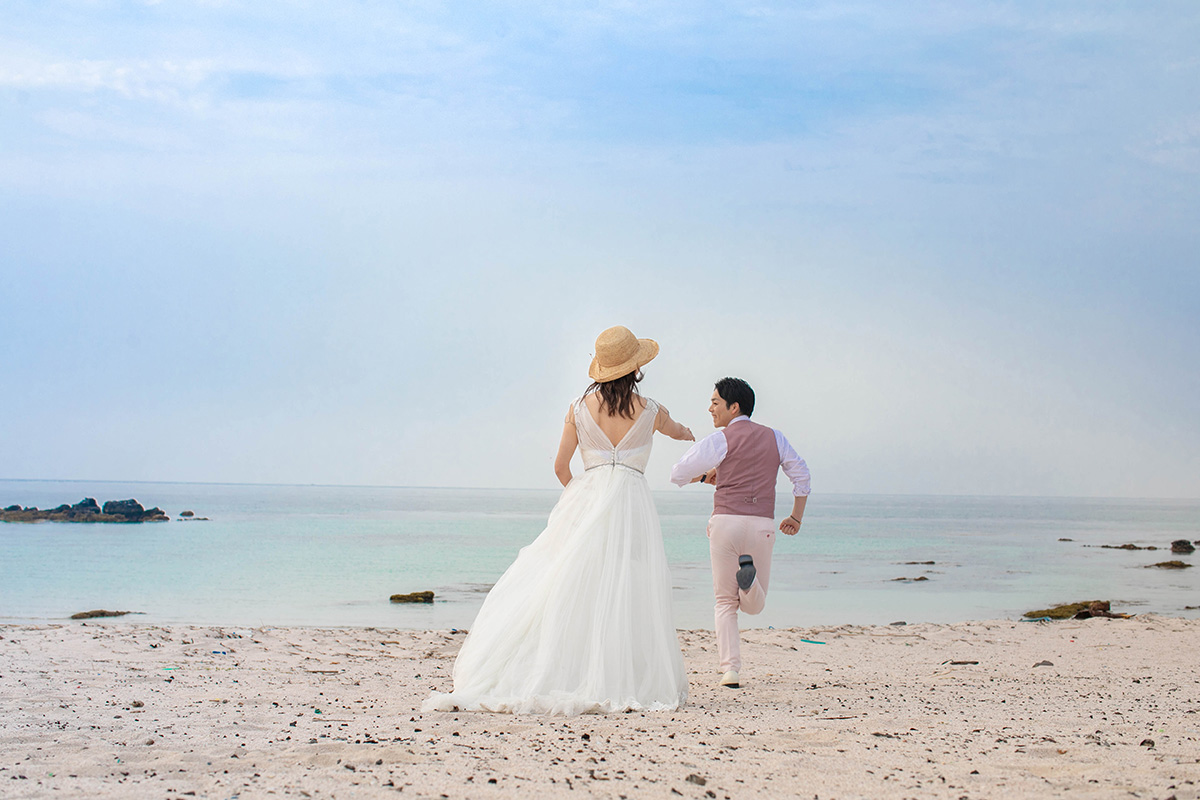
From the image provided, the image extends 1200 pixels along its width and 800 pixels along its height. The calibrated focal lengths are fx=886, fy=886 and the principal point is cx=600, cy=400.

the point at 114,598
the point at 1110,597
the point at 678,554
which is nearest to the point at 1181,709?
the point at 1110,597

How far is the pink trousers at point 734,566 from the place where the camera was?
225 inches

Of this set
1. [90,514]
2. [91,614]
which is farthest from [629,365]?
[90,514]

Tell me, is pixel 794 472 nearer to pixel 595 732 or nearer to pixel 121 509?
pixel 595 732

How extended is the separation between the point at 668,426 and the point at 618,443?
333mm

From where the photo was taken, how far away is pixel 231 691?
5.82 metres

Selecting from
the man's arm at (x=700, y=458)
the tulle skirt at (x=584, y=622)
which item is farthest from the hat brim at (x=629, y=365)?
the man's arm at (x=700, y=458)

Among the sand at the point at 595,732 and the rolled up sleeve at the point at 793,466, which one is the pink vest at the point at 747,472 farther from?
the sand at the point at 595,732

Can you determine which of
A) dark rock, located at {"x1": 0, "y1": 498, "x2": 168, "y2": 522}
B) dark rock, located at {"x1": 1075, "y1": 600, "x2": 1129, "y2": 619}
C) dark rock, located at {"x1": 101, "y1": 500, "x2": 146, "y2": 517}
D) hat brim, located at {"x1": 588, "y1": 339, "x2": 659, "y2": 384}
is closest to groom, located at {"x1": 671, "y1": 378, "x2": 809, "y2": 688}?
hat brim, located at {"x1": 588, "y1": 339, "x2": 659, "y2": 384}

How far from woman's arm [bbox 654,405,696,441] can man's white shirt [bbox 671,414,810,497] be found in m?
0.16

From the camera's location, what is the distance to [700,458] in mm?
5707

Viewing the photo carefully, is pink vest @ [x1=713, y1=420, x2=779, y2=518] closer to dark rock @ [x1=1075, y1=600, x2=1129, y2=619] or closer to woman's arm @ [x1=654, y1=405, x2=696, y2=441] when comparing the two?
woman's arm @ [x1=654, y1=405, x2=696, y2=441]

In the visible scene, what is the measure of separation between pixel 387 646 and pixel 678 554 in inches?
839

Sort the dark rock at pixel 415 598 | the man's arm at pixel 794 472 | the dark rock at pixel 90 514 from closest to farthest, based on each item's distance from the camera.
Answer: the man's arm at pixel 794 472
the dark rock at pixel 415 598
the dark rock at pixel 90 514

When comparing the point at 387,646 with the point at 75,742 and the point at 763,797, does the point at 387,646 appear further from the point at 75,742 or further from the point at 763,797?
the point at 763,797
